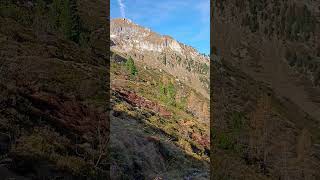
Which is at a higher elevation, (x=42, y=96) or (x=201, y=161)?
(x=42, y=96)

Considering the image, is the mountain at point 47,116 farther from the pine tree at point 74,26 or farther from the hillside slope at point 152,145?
the pine tree at point 74,26

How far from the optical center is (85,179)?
17781 mm

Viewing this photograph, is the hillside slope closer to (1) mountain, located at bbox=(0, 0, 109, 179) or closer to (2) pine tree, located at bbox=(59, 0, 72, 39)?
(1) mountain, located at bbox=(0, 0, 109, 179)

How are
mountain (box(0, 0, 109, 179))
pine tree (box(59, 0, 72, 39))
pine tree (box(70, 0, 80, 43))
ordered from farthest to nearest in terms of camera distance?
pine tree (box(70, 0, 80, 43)) → pine tree (box(59, 0, 72, 39)) → mountain (box(0, 0, 109, 179))

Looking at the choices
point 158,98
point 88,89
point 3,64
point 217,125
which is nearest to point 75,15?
point 158,98

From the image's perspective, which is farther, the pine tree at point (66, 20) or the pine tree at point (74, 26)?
the pine tree at point (74, 26)

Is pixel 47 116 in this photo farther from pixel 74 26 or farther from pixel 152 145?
pixel 74 26

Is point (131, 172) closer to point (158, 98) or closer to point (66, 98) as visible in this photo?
point (66, 98)

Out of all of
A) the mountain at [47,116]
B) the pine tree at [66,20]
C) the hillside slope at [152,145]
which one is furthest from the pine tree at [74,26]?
the mountain at [47,116]

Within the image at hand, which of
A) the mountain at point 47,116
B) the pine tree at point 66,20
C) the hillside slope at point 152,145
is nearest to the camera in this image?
the mountain at point 47,116

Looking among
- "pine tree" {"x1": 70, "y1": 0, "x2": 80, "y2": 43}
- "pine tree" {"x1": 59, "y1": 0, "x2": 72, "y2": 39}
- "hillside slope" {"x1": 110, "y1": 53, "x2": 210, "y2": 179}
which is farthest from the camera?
"pine tree" {"x1": 70, "y1": 0, "x2": 80, "y2": 43}

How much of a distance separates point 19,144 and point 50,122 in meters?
4.81

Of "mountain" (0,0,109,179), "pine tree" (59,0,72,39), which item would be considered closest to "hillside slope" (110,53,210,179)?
"mountain" (0,0,109,179)

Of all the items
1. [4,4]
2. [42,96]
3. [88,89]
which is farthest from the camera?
[4,4]
